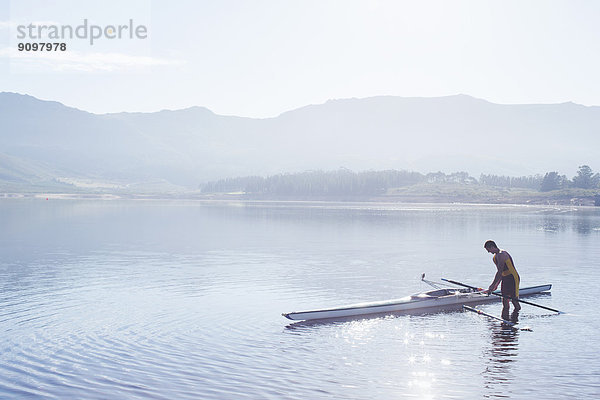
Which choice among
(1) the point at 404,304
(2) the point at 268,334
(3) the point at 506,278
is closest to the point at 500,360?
(3) the point at 506,278

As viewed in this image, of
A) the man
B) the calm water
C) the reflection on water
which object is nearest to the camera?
the reflection on water

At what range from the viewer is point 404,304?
3350 cm

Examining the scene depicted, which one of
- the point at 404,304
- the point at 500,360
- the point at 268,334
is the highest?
the point at 404,304

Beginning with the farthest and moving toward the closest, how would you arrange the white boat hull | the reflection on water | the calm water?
the white boat hull
the calm water
the reflection on water

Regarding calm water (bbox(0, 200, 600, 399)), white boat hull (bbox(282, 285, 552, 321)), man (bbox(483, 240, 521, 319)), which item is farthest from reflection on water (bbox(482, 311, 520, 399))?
white boat hull (bbox(282, 285, 552, 321))

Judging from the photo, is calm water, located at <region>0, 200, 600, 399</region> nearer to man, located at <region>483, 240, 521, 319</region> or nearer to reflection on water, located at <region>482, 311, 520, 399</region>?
reflection on water, located at <region>482, 311, 520, 399</region>

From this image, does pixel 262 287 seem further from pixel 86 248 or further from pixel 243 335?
pixel 86 248

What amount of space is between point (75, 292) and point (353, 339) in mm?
22929

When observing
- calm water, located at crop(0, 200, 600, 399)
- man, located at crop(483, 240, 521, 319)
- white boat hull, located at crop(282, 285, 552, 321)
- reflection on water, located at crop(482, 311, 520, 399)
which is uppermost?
man, located at crop(483, 240, 521, 319)

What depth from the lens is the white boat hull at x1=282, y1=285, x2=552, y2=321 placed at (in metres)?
31.0

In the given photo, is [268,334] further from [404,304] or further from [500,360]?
[500,360]

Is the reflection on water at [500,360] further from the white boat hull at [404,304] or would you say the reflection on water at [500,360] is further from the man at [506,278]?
the white boat hull at [404,304]

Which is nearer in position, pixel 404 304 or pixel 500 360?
pixel 500 360

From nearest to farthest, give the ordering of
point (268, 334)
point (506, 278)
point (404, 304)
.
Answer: point (268, 334)
point (506, 278)
point (404, 304)
